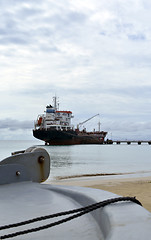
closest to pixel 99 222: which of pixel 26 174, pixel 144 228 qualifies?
pixel 144 228

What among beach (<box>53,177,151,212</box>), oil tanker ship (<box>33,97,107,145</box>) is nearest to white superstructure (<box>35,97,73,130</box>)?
oil tanker ship (<box>33,97,107,145</box>)

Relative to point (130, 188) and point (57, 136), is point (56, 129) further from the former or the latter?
point (130, 188)

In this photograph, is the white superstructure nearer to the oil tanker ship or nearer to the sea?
the oil tanker ship

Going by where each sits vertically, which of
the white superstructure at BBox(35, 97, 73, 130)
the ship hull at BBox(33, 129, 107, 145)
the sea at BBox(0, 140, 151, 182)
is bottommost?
the sea at BBox(0, 140, 151, 182)

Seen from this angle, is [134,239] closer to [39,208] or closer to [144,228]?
[144,228]

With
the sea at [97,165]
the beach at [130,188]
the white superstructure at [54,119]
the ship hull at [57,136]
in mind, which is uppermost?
the white superstructure at [54,119]

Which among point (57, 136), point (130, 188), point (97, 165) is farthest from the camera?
point (57, 136)

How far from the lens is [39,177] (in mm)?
2971

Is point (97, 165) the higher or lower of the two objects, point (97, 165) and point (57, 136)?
the lower

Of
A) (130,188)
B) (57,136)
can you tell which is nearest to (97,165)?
(130,188)

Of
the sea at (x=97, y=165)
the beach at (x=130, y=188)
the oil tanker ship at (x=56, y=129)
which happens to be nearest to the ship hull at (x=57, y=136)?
the oil tanker ship at (x=56, y=129)

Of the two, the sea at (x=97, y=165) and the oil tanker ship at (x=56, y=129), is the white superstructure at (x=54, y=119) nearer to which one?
the oil tanker ship at (x=56, y=129)

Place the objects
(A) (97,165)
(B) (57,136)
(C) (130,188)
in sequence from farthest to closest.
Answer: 1. (B) (57,136)
2. (A) (97,165)
3. (C) (130,188)

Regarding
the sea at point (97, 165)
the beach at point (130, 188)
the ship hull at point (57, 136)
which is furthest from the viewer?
the ship hull at point (57, 136)
